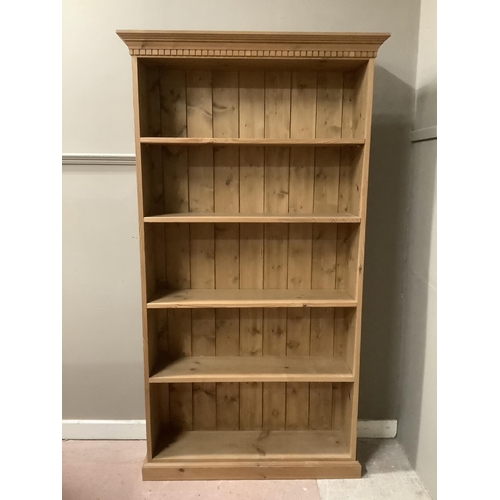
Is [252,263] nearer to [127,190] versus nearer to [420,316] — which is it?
[127,190]

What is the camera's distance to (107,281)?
2215 mm

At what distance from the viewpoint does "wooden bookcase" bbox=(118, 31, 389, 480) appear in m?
1.97

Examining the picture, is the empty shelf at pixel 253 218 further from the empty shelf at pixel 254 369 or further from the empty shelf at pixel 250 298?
the empty shelf at pixel 254 369

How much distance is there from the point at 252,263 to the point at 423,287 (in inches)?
32.2

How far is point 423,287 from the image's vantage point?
2.02 meters

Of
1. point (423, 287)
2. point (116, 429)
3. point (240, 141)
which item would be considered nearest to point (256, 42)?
point (240, 141)

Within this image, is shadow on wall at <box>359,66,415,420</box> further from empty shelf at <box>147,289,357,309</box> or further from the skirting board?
empty shelf at <box>147,289,357,309</box>

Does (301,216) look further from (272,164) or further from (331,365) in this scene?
(331,365)

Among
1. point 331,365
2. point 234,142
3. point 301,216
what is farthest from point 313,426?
point 234,142

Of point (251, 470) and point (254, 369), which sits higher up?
point (254, 369)

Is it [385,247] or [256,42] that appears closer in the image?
[256,42]

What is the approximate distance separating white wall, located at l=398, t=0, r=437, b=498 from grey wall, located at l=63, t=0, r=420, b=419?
0.07 metres

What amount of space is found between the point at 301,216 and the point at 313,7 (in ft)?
3.26

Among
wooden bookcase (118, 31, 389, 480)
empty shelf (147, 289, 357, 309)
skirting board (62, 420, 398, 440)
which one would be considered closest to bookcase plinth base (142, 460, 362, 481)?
wooden bookcase (118, 31, 389, 480)
